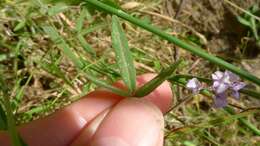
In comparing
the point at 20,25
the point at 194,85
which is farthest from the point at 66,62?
the point at 194,85

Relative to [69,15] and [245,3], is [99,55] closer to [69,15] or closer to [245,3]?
[69,15]

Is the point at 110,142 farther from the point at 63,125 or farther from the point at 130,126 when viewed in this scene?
the point at 63,125

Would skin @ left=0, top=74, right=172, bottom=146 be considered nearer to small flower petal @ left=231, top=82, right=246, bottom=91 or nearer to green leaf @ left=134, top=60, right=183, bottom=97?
green leaf @ left=134, top=60, right=183, bottom=97

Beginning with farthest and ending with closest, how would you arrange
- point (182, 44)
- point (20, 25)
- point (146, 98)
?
point (20, 25) < point (146, 98) < point (182, 44)

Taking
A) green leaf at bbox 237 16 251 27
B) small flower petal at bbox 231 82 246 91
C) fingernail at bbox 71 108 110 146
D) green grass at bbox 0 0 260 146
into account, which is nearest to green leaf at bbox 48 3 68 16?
green grass at bbox 0 0 260 146

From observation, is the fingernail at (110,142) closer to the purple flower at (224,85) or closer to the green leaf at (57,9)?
the purple flower at (224,85)
